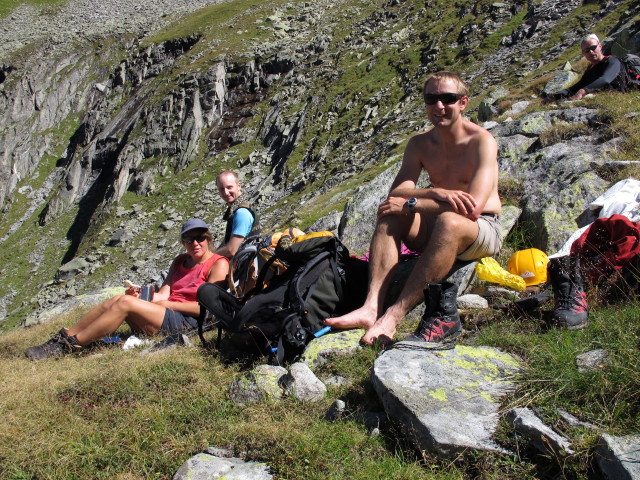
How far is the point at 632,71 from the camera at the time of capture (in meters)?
10.9

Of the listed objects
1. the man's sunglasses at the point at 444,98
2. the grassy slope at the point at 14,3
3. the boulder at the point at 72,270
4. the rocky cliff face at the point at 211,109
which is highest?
the grassy slope at the point at 14,3

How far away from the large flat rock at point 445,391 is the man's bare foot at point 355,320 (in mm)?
960

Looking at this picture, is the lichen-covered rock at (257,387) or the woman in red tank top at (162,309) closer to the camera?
the lichen-covered rock at (257,387)

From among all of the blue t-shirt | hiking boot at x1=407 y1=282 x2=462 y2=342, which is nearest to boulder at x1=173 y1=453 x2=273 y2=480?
hiking boot at x1=407 y1=282 x2=462 y2=342

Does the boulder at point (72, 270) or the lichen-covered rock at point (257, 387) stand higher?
the lichen-covered rock at point (257, 387)

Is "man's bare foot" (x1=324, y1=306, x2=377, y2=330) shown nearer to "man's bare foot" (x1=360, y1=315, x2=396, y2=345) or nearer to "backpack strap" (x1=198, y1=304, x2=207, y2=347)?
"man's bare foot" (x1=360, y1=315, x2=396, y2=345)

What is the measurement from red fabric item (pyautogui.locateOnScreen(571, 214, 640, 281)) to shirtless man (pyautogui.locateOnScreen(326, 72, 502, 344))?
91 centimetres

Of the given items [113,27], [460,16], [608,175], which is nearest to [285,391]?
[608,175]

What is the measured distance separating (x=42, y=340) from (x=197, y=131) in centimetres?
5420

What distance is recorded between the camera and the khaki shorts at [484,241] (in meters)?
5.00

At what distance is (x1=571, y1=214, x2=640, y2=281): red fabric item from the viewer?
471 cm

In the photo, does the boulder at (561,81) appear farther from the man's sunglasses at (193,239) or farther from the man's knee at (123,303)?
the man's knee at (123,303)

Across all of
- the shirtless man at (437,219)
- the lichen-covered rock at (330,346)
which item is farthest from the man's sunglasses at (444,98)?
the lichen-covered rock at (330,346)

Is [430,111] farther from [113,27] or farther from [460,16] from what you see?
[113,27]
